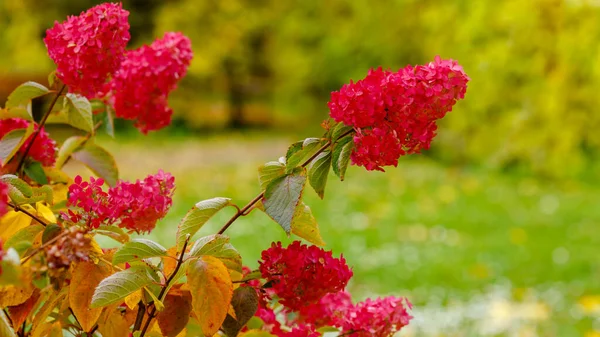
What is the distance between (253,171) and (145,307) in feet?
30.4

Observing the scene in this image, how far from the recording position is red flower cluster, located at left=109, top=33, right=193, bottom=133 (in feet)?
3.88

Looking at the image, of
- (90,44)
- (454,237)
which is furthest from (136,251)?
(454,237)

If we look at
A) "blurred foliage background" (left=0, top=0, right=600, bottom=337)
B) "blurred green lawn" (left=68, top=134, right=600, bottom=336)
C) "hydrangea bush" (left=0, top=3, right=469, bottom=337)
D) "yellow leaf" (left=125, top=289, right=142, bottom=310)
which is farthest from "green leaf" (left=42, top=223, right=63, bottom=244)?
"blurred foliage background" (left=0, top=0, right=600, bottom=337)

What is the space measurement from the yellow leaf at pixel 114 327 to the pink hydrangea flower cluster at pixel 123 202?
101 millimetres

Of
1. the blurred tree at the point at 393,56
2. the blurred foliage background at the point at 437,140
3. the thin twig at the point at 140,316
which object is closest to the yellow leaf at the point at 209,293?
the thin twig at the point at 140,316

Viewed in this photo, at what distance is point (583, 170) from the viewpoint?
33.2 feet

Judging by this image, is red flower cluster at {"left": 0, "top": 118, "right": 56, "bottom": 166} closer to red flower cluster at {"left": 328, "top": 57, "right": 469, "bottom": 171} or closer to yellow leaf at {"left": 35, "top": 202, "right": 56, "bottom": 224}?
yellow leaf at {"left": 35, "top": 202, "right": 56, "bottom": 224}

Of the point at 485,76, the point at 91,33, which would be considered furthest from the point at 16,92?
the point at 485,76

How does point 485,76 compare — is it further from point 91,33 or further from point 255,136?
point 91,33

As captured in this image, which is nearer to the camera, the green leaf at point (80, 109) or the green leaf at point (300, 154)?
the green leaf at point (300, 154)

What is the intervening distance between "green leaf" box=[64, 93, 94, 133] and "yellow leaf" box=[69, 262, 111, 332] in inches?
10.8

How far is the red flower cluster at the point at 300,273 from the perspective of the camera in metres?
0.89

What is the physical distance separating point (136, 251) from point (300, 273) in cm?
17

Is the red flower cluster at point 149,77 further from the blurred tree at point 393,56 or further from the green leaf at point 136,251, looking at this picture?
the blurred tree at point 393,56
